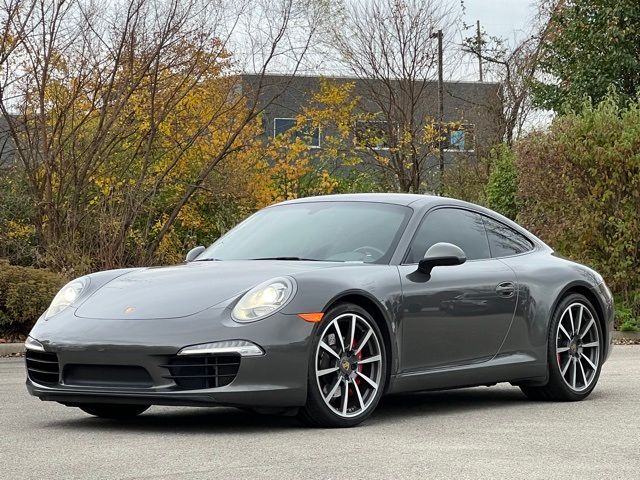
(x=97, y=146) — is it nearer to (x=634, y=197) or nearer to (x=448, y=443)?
(x=634, y=197)

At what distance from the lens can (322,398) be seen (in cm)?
777

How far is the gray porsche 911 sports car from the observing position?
24.9ft

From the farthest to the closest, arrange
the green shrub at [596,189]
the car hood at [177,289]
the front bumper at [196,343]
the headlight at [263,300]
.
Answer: the green shrub at [596,189] → the car hood at [177,289] → the headlight at [263,300] → the front bumper at [196,343]

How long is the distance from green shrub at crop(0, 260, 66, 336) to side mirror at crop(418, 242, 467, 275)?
27.9ft

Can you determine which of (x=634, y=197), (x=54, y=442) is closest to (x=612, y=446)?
(x=54, y=442)

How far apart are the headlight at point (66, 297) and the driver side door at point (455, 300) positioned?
1.97 metres

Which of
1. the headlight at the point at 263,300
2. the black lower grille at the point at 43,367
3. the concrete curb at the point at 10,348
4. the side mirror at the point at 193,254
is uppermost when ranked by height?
the side mirror at the point at 193,254

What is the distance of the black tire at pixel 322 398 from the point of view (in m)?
7.71

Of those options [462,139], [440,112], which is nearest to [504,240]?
[440,112]

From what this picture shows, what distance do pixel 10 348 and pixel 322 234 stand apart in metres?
7.61

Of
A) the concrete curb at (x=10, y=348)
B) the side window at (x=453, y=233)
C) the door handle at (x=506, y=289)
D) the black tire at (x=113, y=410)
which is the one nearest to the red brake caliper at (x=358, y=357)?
the side window at (x=453, y=233)

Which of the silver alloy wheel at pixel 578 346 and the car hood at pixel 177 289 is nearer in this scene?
the car hood at pixel 177 289

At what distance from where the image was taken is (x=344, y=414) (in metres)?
7.90

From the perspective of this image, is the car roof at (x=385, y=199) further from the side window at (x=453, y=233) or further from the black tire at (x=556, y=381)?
the black tire at (x=556, y=381)
